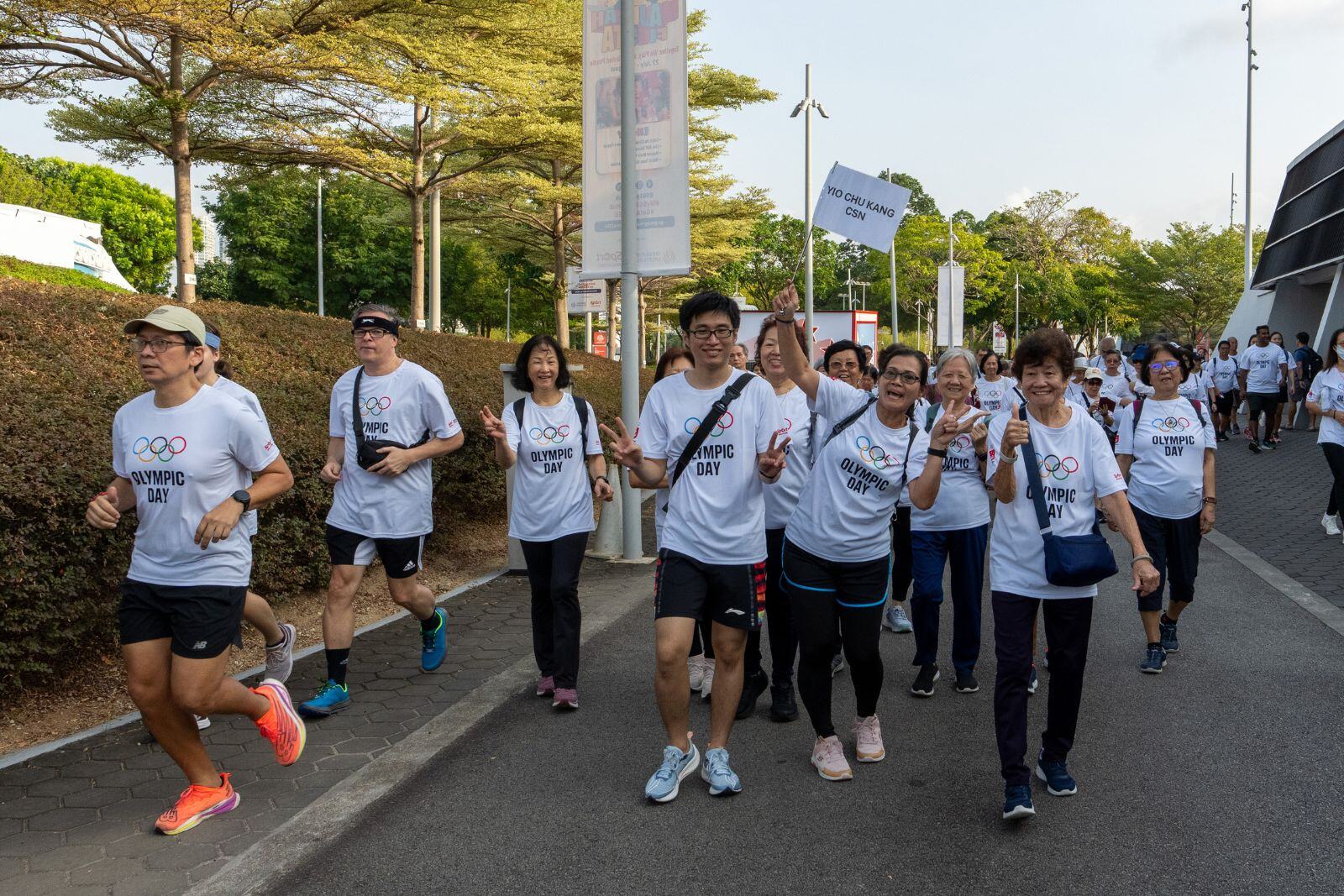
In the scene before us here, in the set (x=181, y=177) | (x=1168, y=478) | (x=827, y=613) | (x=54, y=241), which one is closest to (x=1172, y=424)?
(x=1168, y=478)

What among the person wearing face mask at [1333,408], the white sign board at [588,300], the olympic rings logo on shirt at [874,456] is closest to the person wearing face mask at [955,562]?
the olympic rings logo on shirt at [874,456]

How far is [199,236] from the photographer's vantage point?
240 ft

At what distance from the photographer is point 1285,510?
472 inches

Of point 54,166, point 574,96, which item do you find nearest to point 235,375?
point 574,96

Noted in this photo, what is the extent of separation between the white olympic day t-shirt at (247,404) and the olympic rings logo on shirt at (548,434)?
141 cm

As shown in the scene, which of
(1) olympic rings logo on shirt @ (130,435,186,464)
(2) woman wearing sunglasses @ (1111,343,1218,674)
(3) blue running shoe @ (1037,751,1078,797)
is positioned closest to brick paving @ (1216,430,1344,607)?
(2) woman wearing sunglasses @ (1111,343,1218,674)

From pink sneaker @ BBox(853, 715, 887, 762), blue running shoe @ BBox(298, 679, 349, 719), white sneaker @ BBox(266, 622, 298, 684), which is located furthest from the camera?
white sneaker @ BBox(266, 622, 298, 684)

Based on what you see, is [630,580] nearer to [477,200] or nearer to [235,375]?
[235,375]

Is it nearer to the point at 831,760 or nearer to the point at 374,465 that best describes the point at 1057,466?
the point at 831,760

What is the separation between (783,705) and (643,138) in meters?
5.78

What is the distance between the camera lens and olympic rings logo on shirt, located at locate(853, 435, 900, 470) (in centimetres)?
429

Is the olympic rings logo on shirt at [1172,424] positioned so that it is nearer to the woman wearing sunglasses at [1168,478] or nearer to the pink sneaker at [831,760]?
the woman wearing sunglasses at [1168,478]

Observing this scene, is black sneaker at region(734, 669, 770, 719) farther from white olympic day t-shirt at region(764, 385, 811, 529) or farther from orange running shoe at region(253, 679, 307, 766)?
orange running shoe at region(253, 679, 307, 766)

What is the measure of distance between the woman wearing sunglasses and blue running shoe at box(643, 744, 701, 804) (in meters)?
2.97
